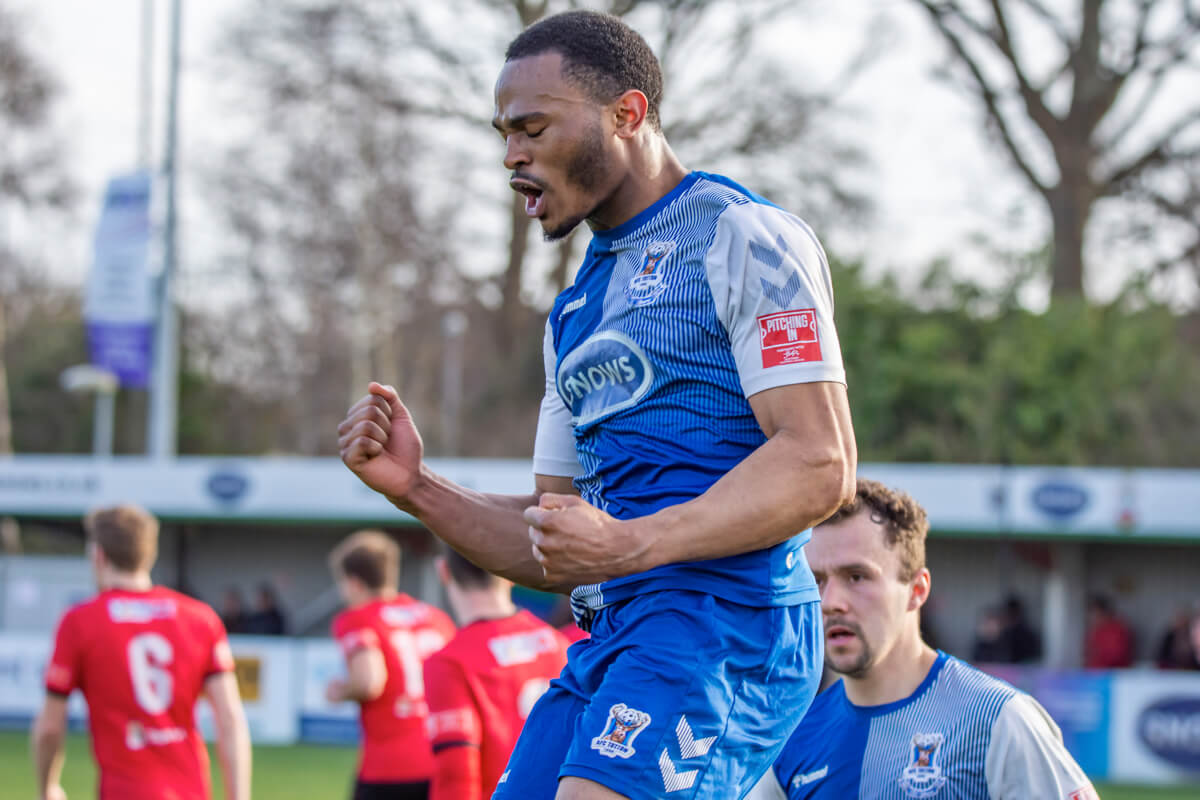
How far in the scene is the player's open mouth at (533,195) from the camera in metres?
2.64

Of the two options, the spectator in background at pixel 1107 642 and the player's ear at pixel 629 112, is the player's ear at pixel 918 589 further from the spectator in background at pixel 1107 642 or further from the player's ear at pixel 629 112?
the spectator in background at pixel 1107 642

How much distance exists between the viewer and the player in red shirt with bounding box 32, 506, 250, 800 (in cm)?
608

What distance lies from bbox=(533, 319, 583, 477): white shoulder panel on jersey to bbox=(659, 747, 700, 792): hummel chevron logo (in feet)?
2.52

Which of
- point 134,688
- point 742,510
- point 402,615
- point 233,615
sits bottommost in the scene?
point 233,615

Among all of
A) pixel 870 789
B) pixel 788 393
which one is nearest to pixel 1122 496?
pixel 870 789

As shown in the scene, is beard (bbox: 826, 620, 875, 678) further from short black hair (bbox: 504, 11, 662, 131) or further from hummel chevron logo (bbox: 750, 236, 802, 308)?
short black hair (bbox: 504, 11, 662, 131)

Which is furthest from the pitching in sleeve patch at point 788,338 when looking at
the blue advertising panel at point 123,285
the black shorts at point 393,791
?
the blue advertising panel at point 123,285

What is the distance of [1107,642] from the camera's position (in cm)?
1638

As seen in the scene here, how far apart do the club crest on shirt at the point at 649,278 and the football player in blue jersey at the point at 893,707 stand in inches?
45.0

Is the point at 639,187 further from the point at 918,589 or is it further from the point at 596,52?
the point at 918,589

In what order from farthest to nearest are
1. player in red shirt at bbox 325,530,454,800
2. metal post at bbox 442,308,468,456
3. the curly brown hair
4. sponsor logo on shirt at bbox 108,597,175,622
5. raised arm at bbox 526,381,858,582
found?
metal post at bbox 442,308,468,456 → player in red shirt at bbox 325,530,454,800 → sponsor logo on shirt at bbox 108,597,175,622 → the curly brown hair → raised arm at bbox 526,381,858,582

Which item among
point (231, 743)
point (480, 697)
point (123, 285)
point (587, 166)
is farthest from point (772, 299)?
point (123, 285)

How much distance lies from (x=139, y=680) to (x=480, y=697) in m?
1.66

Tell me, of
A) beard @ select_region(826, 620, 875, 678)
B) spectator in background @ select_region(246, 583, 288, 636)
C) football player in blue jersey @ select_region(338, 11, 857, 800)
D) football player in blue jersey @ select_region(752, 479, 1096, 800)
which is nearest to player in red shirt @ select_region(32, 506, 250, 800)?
football player in blue jersey @ select_region(752, 479, 1096, 800)
